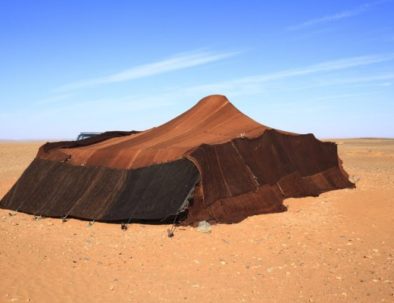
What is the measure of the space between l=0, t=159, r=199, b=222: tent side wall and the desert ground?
1.69ft

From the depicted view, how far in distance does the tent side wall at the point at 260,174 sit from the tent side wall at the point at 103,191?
22.4 inches

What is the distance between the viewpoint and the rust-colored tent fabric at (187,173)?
13.1 metres

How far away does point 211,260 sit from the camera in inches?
396

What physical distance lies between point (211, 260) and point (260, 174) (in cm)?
504

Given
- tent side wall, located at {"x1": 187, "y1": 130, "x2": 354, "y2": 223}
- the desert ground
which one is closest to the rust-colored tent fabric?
tent side wall, located at {"x1": 187, "y1": 130, "x2": 354, "y2": 223}

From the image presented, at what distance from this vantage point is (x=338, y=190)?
56.6ft

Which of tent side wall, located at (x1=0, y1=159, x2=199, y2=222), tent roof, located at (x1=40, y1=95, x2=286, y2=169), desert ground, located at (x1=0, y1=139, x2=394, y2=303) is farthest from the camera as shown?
tent roof, located at (x1=40, y1=95, x2=286, y2=169)

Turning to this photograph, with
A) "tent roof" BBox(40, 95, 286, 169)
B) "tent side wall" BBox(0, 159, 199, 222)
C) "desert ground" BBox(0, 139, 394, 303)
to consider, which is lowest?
Result: "desert ground" BBox(0, 139, 394, 303)

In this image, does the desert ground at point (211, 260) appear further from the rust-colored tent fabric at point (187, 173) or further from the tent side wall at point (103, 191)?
the rust-colored tent fabric at point (187, 173)

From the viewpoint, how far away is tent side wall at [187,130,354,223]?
515 inches

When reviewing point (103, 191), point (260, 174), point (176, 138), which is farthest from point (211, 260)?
point (176, 138)

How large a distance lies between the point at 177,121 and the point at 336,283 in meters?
10.7

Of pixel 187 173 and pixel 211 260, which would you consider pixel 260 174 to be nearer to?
pixel 187 173

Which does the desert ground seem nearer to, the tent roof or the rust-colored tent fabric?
the rust-colored tent fabric
